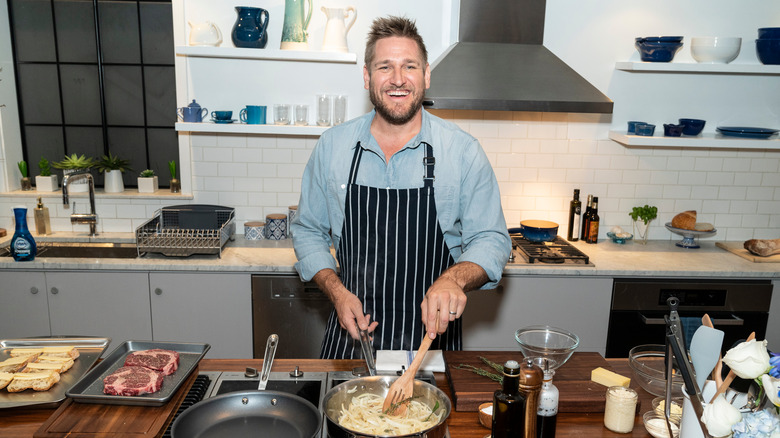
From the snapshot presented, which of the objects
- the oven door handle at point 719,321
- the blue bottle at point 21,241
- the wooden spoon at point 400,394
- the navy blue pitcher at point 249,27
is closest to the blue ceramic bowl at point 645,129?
the oven door handle at point 719,321

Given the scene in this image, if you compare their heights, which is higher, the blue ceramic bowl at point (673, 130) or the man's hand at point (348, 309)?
the blue ceramic bowl at point (673, 130)

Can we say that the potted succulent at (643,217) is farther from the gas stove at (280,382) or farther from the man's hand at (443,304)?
the gas stove at (280,382)

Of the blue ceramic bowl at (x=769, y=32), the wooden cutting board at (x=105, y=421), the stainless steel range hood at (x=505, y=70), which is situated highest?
the blue ceramic bowl at (x=769, y=32)

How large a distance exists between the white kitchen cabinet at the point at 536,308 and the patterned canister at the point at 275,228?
1.28m

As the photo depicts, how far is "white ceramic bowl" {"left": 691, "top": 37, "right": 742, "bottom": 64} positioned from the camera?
3.73 m

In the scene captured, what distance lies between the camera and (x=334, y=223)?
2.48m

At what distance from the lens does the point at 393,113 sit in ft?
7.48

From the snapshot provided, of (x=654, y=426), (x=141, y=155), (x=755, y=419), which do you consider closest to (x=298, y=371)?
(x=654, y=426)

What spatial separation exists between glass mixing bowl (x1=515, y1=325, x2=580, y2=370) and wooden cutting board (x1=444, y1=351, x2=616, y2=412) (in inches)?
4.1

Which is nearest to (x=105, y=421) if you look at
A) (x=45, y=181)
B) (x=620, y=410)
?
(x=620, y=410)

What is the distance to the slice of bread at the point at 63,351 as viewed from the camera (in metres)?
1.92

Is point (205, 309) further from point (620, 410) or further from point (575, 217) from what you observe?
point (620, 410)

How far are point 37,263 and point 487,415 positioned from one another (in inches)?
112

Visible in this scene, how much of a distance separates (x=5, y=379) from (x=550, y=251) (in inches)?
111
